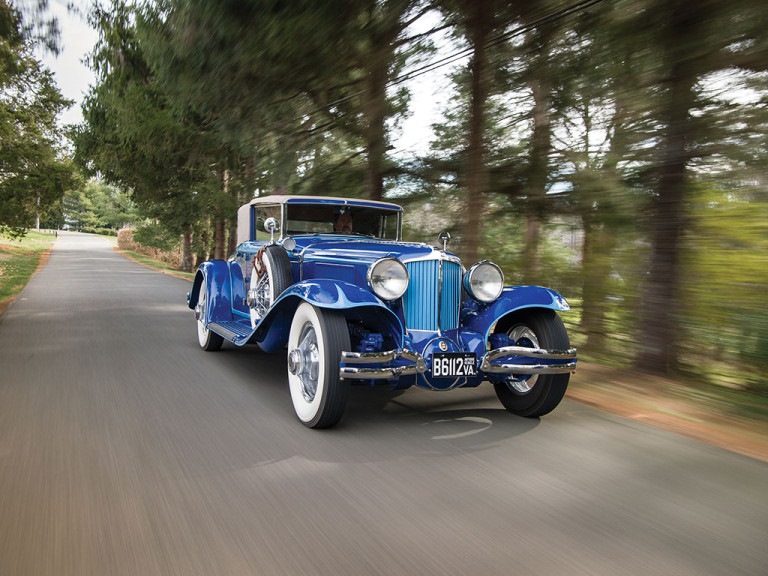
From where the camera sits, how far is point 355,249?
17.1 feet

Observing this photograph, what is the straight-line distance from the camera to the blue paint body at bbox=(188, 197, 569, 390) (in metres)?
4.26

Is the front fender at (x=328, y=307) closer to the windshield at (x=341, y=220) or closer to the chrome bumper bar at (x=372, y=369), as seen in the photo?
the chrome bumper bar at (x=372, y=369)

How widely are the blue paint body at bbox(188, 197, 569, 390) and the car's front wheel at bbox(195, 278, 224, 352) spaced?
1502 millimetres

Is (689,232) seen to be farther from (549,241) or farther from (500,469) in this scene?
(500,469)

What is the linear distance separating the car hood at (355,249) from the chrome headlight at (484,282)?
1.17 feet

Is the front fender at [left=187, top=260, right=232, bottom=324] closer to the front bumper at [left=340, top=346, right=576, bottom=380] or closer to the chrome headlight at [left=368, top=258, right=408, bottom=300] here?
the chrome headlight at [left=368, top=258, right=408, bottom=300]

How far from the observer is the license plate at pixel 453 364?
4160 mm

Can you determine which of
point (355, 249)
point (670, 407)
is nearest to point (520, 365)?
point (355, 249)

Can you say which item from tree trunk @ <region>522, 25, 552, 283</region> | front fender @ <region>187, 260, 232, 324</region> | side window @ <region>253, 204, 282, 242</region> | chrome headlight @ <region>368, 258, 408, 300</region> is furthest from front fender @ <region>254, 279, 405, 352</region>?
tree trunk @ <region>522, 25, 552, 283</region>

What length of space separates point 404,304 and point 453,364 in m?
0.66

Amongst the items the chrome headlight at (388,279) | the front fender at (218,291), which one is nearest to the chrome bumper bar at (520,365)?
the chrome headlight at (388,279)

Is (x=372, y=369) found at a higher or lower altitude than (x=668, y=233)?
lower

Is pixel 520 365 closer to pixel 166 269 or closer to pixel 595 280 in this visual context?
pixel 595 280

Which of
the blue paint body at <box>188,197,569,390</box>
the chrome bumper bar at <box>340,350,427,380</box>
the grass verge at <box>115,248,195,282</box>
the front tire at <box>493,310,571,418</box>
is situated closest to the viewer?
the chrome bumper bar at <box>340,350,427,380</box>
